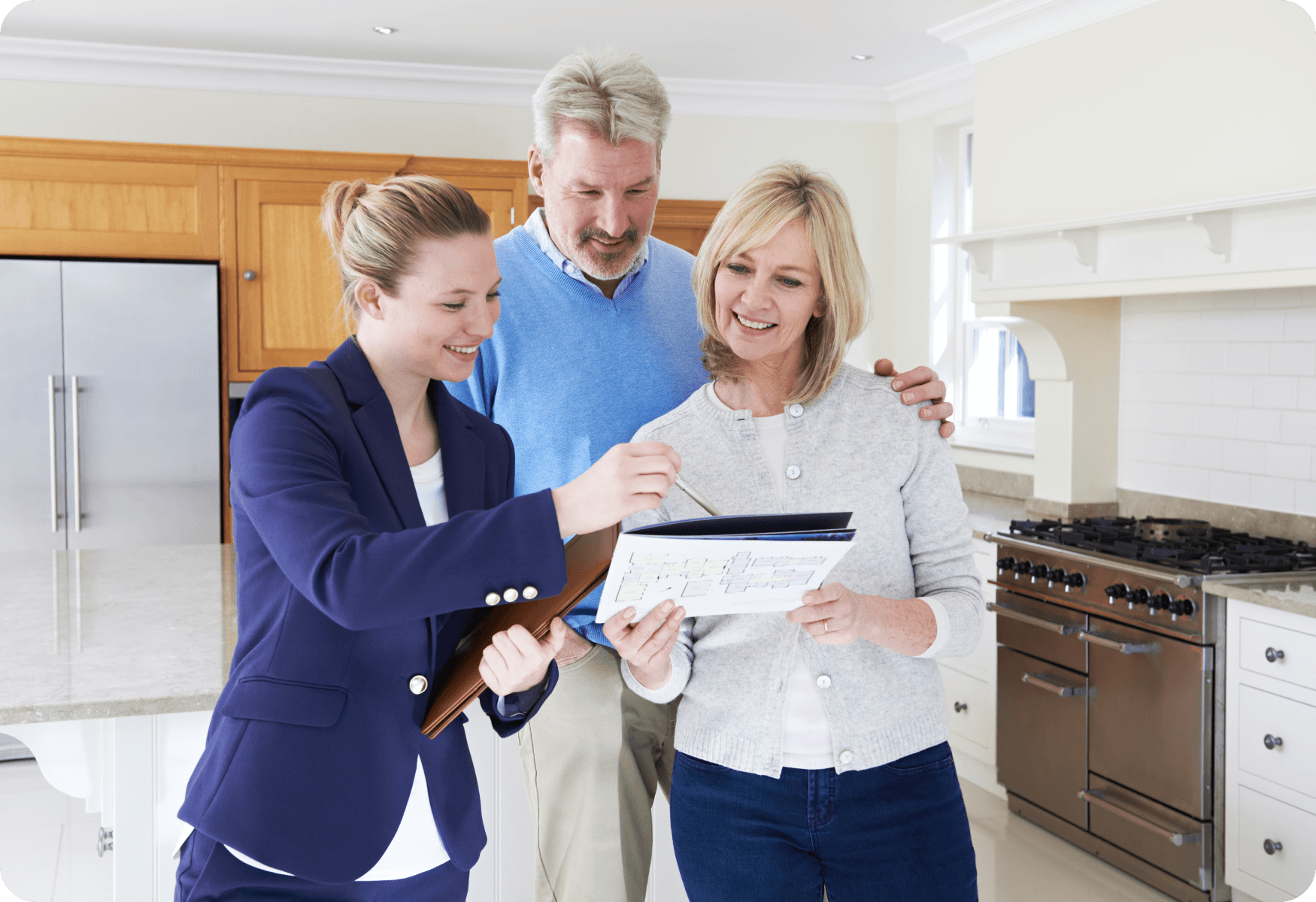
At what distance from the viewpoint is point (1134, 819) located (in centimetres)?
331

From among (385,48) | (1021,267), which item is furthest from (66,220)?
(1021,267)

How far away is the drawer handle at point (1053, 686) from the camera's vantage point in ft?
11.5

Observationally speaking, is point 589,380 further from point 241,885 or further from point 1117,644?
point 1117,644

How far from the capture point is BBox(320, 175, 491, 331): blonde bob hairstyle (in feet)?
4.16

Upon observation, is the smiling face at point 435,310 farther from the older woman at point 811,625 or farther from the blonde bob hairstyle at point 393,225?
the older woman at point 811,625

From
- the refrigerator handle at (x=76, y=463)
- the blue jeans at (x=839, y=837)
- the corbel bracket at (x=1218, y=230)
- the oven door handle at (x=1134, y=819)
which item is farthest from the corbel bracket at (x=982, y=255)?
the refrigerator handle at (x=76, y=463)

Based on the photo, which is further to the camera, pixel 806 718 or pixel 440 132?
pixel 440 132

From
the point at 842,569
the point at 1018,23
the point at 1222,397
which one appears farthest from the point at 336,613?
the point at 1018,23

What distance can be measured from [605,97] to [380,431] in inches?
32.6

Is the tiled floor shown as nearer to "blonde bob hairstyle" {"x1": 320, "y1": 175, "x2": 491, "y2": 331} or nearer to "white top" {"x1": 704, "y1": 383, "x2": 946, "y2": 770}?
"white top" {"x1": 704, "y1": 383, "x2": 946, "y2": 770}

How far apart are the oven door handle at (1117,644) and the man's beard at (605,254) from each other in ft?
7.26

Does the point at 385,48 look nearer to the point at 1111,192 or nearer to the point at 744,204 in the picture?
the point at 1111,192

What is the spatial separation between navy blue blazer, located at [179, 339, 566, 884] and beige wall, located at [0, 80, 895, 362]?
12.6 ft

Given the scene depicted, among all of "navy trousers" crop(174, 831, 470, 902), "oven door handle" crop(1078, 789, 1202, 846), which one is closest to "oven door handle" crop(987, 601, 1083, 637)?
"oven door handle" crop(1078, 789, 1202, 846)
